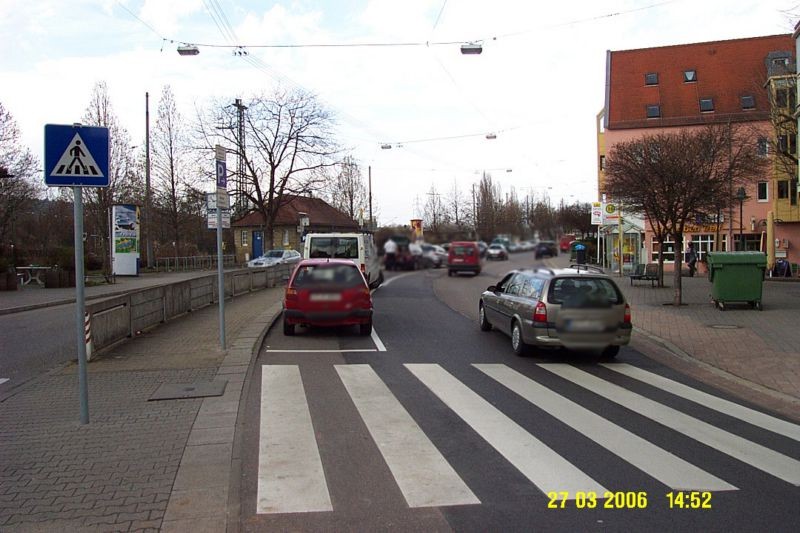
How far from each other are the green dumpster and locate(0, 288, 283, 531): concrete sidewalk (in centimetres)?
1257

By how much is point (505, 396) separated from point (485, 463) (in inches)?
103

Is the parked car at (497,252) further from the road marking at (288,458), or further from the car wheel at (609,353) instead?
the car wheel at (609,353)

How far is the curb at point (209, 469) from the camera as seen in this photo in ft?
14.5

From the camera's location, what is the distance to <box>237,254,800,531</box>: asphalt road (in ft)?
15.0

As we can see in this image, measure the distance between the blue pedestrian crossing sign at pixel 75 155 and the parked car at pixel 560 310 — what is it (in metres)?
4.51

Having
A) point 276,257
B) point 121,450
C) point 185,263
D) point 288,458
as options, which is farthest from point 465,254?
point 185,263

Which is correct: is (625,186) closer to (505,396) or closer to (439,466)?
(505,396)

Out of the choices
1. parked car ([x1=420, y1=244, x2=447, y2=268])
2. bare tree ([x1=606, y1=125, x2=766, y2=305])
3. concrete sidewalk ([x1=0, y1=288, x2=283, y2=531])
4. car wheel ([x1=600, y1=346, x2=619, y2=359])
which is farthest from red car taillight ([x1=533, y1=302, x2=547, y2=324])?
bare tree ([x1=606, y1=125, x2=766, y2=305])

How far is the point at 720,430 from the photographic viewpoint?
22.0 feet

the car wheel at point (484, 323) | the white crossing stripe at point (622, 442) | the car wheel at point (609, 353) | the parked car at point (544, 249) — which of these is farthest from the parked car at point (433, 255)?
the car wheel at point (484, 323)

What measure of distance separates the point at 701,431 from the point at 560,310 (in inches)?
85.0

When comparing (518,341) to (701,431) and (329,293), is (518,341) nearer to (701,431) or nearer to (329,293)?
(329,293)

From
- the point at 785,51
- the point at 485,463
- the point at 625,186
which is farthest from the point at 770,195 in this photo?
the point at 485,463

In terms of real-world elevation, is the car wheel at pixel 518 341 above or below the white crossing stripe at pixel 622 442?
above
